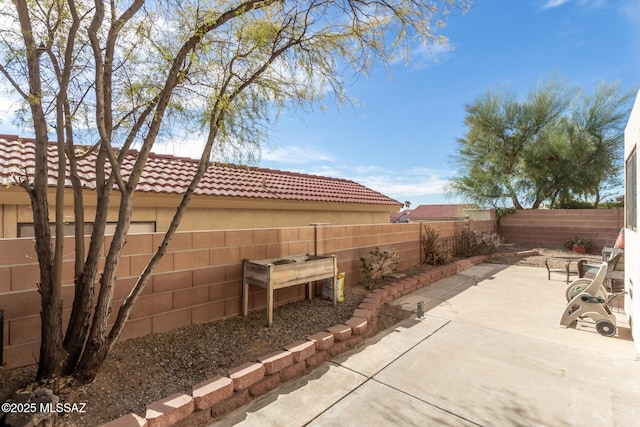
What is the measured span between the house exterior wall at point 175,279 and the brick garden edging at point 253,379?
1.20 meters

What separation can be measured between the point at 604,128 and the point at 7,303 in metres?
19.2

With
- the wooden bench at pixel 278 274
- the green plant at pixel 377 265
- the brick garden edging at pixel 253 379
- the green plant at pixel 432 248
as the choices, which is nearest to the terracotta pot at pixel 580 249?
the green plant at pixel 432 248

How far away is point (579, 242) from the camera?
1175cm

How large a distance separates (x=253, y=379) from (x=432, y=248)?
6.96 metres

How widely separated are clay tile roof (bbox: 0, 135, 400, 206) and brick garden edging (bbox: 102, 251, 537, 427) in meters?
2.34

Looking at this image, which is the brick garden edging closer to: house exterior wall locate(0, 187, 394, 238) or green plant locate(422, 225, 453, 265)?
house exterior wall locate(0, 187, 394, 238)

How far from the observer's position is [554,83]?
1430 centimetres

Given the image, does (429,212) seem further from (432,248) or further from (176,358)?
(176,358)

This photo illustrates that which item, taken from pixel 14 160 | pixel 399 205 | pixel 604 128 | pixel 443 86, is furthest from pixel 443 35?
pixel 604 128

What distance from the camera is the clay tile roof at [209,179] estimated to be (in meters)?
5.29

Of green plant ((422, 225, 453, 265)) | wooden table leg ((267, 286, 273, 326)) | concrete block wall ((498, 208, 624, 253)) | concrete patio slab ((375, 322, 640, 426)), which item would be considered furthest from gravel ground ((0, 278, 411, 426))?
concrete block wall ((498, 208, 624, 253))

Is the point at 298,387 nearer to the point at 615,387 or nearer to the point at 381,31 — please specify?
the point at 615,387

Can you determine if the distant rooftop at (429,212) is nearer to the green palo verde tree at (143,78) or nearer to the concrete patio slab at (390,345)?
the concrete patio slab at (390,345)

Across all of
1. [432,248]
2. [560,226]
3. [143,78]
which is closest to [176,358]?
[143,78]
